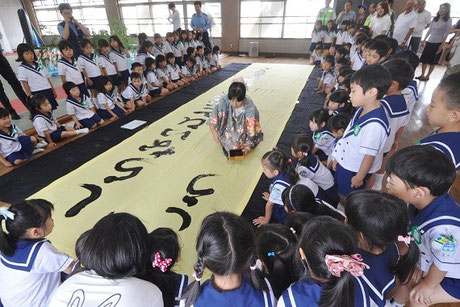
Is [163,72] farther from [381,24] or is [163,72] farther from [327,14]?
[327,14]

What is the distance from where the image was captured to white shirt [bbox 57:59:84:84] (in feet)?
10.9

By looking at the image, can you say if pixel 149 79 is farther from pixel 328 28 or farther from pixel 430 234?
pixel 328 28

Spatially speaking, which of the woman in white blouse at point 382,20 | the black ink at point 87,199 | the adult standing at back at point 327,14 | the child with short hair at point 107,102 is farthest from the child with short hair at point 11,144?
the adult standing at back at point 327,14

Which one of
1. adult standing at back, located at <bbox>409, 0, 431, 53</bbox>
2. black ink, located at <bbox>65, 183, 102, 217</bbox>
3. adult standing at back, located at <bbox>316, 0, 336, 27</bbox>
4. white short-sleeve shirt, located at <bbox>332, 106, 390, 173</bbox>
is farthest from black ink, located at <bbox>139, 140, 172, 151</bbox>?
adult standing at back, located at <bbox>316, 0, 336, 27</bbox>

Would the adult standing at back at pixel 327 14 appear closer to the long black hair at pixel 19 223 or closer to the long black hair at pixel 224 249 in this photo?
the long black hair at pixel 224 249

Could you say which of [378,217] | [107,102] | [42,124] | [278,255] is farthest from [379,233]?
[107,102]

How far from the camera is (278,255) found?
1.04 m

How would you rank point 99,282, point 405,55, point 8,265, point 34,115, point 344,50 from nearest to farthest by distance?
point 99,282, point 8,265, point 405,55, point 34,115, point 344,50

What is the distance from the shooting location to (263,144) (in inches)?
114

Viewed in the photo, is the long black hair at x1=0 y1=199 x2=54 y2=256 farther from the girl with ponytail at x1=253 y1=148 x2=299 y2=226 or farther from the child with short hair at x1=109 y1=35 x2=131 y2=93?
the child with short hair at x1=109 y1=35 x2=131 y2=93

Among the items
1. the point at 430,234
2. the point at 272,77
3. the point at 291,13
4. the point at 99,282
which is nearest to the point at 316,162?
the point at 430,234

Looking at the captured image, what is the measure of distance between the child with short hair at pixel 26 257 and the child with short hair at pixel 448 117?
175 centimetres

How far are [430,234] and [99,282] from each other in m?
1.17

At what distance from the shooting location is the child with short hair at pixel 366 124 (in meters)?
1.44
